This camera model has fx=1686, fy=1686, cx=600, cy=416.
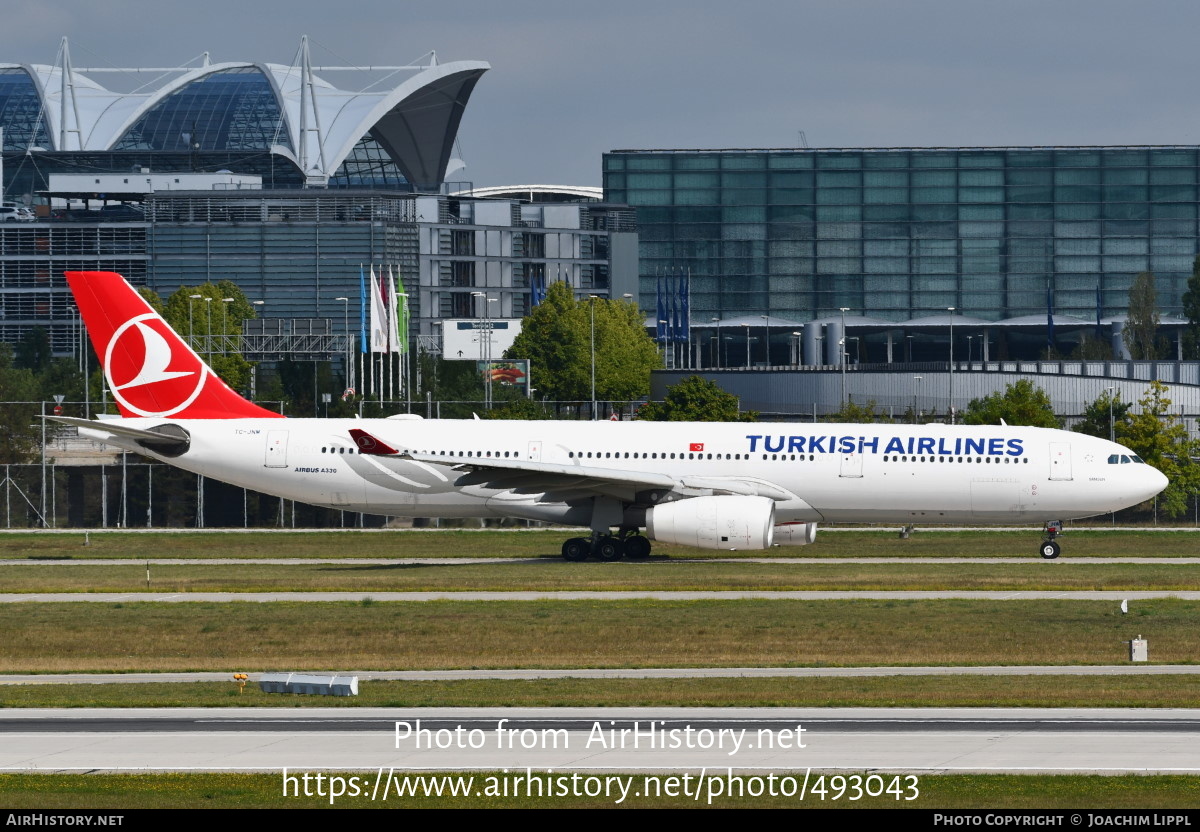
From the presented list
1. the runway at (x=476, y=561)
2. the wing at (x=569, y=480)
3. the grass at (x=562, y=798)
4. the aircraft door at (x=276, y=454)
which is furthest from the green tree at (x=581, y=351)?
the grass at (x=562, y=798)

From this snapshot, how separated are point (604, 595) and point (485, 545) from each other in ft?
54.8

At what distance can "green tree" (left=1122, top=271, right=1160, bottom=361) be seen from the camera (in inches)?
6742

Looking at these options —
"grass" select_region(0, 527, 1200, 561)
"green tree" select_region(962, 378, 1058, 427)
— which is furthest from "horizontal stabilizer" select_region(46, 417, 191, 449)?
"green tree" select_region(962, 378, 1058, 427)

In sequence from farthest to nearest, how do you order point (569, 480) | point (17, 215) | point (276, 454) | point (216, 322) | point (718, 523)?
point (17, 215) → point (216, 322) → point (276, 454) → point (569, 480) → point (718, 523)

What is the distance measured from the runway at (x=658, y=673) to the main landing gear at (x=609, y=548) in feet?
68.3

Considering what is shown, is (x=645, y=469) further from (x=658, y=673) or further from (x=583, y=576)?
(x=658, y=673)

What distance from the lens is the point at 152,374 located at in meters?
51.8

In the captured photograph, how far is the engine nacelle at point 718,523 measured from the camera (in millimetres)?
45656

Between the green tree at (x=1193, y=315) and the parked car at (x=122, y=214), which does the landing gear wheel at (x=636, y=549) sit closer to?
the parked car at (x=122, y=214)

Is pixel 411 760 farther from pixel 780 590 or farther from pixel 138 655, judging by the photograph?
pixel 780 590

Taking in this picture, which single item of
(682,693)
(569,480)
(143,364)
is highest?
(143,364)

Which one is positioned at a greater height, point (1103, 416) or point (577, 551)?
point (1103, 416)

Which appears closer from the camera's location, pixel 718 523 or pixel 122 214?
pixel 718 523

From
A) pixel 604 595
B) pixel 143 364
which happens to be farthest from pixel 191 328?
pixel 604 595
